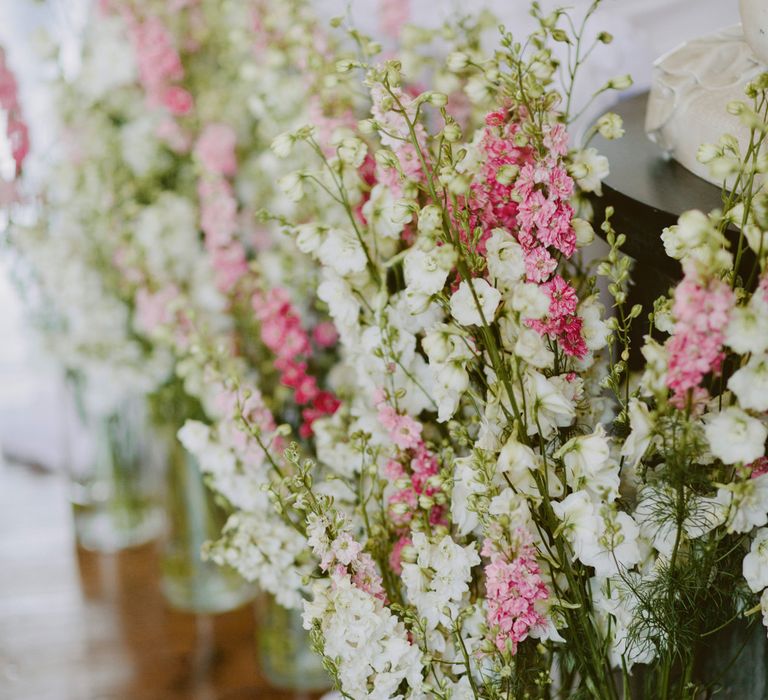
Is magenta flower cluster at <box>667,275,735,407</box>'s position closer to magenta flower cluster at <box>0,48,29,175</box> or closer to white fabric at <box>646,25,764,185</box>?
white fabric at <box>646,25,764,185</box>

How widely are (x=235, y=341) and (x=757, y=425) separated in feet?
2.51

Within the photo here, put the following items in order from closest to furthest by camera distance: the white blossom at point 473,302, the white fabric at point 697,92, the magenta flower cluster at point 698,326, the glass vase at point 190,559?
the magenta flower cluster at point 698,326
the white blossom at point 473,302
the white fabric at point 697,92
the glass vase at point 190,559

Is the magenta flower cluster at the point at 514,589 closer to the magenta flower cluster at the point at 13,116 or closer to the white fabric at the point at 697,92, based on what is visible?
the white fabric at the point at 697,92

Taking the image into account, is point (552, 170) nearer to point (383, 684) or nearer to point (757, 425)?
point (757, 425)

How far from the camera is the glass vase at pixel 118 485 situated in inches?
58.7

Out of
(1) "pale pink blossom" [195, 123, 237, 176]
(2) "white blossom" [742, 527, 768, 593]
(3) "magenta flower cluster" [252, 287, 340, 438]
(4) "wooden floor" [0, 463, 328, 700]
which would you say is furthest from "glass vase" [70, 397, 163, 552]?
(2) "white blossom" [742, 527, 768, 593]

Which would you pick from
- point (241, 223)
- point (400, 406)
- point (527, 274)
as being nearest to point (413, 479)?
point (400, 406)

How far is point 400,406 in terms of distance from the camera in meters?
0.75

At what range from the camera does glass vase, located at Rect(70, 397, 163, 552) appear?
1.49 m

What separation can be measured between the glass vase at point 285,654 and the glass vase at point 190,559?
→ 0.49 feet

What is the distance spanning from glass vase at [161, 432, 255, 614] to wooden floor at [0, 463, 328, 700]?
2cm

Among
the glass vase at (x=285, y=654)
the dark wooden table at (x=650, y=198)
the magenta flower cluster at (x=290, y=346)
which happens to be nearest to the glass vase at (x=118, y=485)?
the glass vase at (x=285, y=654)

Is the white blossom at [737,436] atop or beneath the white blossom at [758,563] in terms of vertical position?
atop

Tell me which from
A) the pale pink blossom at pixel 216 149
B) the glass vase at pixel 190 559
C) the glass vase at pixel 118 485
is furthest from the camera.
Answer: the glass vase at pixel 118 485
